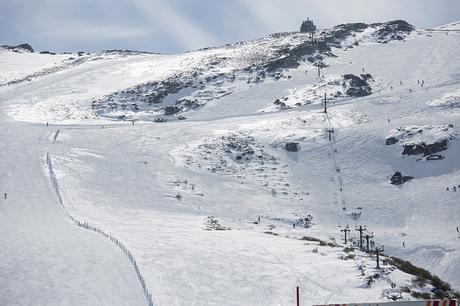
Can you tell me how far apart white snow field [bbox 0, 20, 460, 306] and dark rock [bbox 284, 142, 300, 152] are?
1.02 m

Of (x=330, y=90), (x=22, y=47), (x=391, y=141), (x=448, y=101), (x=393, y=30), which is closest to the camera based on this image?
(x=391, y=141)

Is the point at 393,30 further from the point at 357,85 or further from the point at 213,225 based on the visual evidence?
the point at 213,225

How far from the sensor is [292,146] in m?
61.0

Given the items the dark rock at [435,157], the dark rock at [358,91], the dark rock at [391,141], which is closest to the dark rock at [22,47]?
the dark rock at [358,91]

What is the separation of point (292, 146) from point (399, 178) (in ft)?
48.4

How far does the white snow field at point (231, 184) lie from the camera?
21172 mm

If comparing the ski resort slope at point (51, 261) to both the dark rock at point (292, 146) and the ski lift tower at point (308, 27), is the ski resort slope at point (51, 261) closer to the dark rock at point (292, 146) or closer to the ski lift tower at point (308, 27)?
the dark rock at point (292, 146)

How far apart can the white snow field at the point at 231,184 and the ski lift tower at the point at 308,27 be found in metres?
22.1

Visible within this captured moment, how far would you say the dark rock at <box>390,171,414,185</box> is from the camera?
50781 mm

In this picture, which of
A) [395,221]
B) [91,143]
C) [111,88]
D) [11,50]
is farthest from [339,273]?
[11,50]

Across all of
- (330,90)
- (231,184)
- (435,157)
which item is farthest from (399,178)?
(330,90)

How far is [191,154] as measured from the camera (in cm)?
5812

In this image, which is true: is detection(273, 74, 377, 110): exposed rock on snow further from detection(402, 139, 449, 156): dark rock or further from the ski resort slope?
the ski resort slope

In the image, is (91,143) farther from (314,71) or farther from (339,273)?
(314,71)
